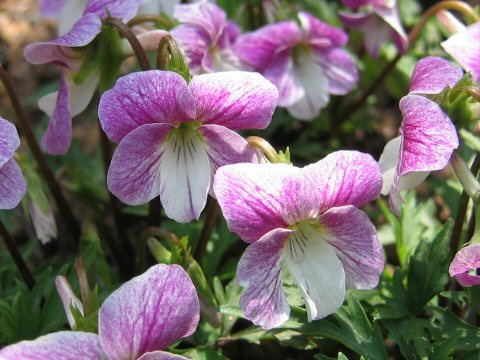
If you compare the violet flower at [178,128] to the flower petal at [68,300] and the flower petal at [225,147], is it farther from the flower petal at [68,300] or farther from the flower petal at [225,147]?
the flower petal at [68,300]

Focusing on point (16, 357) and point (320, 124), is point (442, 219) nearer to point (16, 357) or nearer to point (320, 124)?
point (320, 124)

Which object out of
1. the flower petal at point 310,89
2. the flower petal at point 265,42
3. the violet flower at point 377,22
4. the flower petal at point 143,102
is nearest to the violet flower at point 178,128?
the flower petal at point 143,102

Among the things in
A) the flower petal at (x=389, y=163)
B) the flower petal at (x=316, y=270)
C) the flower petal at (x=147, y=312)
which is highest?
the flower petal at (x=147, y=312)

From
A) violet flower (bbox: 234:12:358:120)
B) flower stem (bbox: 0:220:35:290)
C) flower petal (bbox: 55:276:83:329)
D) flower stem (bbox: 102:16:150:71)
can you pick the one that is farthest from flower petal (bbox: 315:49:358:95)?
flower petal (bbox: 55:276:83:329)

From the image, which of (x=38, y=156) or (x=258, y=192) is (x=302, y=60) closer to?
(x=38, y=156)

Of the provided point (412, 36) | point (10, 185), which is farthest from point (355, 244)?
point (412, 36)

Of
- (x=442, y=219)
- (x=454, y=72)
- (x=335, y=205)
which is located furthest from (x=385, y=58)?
(x=335, y=205)
